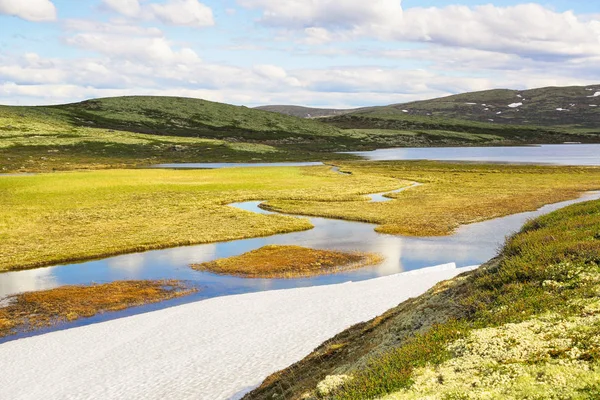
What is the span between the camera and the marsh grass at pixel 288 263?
1502 inches

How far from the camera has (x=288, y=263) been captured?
40375mm

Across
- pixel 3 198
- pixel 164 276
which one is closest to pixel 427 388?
pixel 164 276

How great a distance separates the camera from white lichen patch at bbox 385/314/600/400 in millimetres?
9578

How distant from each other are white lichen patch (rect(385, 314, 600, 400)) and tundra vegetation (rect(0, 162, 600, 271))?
37419 millimetres

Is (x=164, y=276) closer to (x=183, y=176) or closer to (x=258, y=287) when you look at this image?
(x=258, y=287)

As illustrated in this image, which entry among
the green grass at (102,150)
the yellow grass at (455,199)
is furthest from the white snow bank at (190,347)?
the green grass at (102,150)

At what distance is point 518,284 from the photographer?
14539 mm

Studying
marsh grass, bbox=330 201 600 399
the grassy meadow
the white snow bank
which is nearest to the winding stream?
the grassy meadow

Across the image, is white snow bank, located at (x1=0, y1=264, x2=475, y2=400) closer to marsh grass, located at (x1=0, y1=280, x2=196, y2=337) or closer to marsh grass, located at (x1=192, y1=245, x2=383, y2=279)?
marsh grass, located at (x1=0, y1=280, x2=196, y2=337)

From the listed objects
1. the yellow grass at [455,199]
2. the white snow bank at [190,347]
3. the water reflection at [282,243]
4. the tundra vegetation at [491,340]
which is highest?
the tundra vegetation at [491,340]

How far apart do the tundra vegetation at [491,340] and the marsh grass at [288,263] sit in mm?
19806

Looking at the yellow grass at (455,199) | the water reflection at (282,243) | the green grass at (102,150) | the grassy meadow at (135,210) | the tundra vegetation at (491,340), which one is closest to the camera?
the tundra vegetation at (491,340)

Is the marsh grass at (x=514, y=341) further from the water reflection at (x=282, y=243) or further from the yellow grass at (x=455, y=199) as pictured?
A: the yellow grass at (x=455, y=199)

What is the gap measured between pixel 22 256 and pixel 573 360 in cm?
4189
